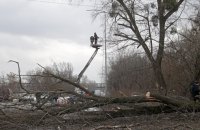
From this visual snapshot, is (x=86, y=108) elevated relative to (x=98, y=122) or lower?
elevated

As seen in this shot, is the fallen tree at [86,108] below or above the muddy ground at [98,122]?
above

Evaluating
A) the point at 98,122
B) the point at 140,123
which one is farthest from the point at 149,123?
the point at 98,122

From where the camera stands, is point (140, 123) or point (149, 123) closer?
point (140, 123)

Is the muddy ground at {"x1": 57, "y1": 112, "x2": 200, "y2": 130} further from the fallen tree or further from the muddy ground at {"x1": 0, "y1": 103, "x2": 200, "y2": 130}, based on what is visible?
the fallen tree

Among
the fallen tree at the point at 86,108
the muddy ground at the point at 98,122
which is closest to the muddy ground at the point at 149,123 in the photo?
the muddy ground at the point at 98,122

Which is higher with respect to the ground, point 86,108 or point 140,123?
point 86,108

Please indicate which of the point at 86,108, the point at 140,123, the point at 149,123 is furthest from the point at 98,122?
the point at 149,123

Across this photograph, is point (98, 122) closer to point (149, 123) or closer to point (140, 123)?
point (140, 123)

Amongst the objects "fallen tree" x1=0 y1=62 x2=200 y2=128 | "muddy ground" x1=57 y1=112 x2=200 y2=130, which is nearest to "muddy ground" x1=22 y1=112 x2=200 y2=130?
"muddy ground" x1=57 y1=112 x2=200 y2=130

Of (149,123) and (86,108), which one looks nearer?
(86,108)

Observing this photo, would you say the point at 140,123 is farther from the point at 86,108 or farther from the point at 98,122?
the point at 86,108

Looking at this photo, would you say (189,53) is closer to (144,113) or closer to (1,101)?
(144,113)

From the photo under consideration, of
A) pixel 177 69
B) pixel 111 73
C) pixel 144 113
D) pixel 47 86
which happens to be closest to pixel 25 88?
pixel 47 86

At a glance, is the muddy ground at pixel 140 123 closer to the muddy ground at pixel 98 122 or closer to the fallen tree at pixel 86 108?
the muddy ground at pixel 98 122
